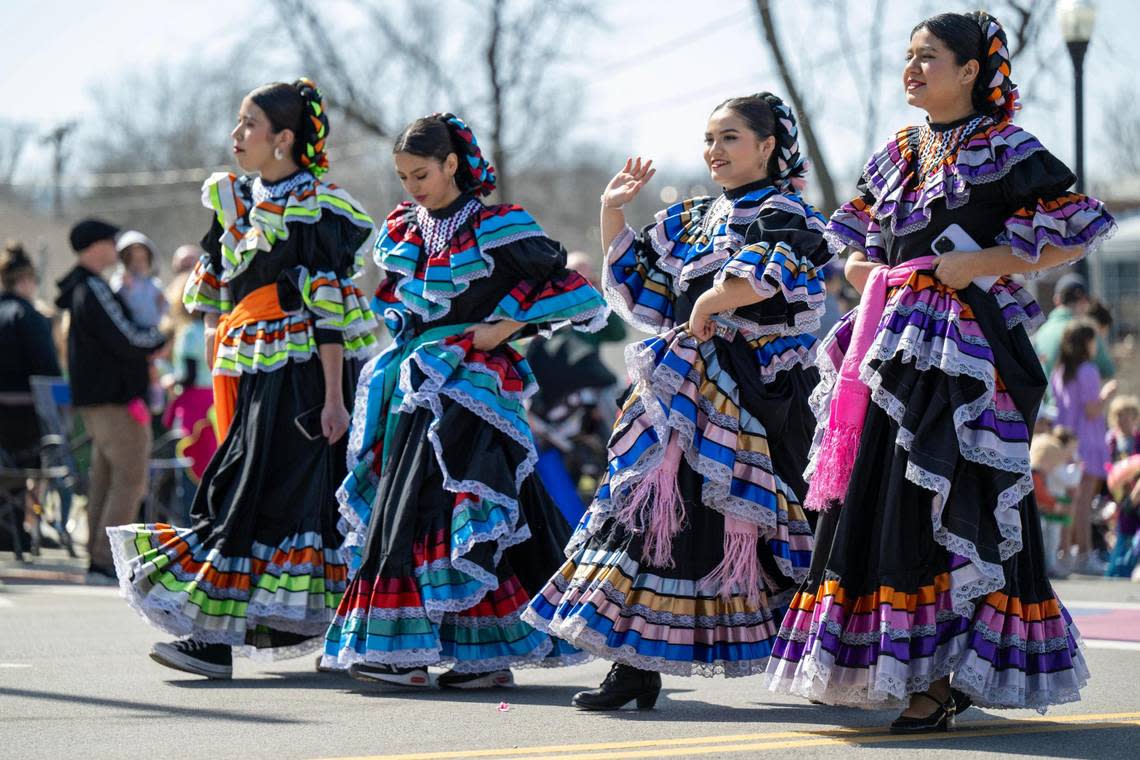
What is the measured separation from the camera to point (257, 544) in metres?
6.79

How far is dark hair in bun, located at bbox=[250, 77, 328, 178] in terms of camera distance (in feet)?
22.8

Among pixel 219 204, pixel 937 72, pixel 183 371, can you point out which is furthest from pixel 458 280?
pixel 183 371

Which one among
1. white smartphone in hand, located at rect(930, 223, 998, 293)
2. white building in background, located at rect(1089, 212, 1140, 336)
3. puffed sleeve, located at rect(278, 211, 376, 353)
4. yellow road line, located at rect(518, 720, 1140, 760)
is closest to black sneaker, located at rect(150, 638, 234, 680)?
puffed sleeve, located at rect(278, 211, 376, 353)

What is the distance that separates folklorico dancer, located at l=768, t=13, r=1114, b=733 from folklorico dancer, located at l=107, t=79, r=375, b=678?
2.25 metres

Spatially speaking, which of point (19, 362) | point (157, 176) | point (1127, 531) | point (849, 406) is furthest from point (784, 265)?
point (157, 176)

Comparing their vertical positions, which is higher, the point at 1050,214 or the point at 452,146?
the point at 452,146

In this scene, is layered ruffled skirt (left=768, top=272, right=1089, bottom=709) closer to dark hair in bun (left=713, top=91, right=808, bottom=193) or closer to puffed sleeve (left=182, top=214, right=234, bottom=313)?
dark hair in bun (left=713, top=91, right=808, bottom=193)

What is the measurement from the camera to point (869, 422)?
5.36m

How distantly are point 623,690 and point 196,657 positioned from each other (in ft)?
6.14

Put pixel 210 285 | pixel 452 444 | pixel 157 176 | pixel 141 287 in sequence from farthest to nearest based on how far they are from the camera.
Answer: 1. pixel 157 176
2. pixel 141 287
3. pixel 210 285
4. pixel 452 444

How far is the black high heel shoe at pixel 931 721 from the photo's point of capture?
5285mm

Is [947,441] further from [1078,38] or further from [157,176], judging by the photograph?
[157,176]

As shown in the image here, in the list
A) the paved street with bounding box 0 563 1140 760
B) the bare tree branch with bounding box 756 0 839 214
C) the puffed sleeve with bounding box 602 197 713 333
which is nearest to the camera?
the paved street with bounding box 0 563 1140 760

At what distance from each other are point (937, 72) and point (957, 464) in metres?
1.22
